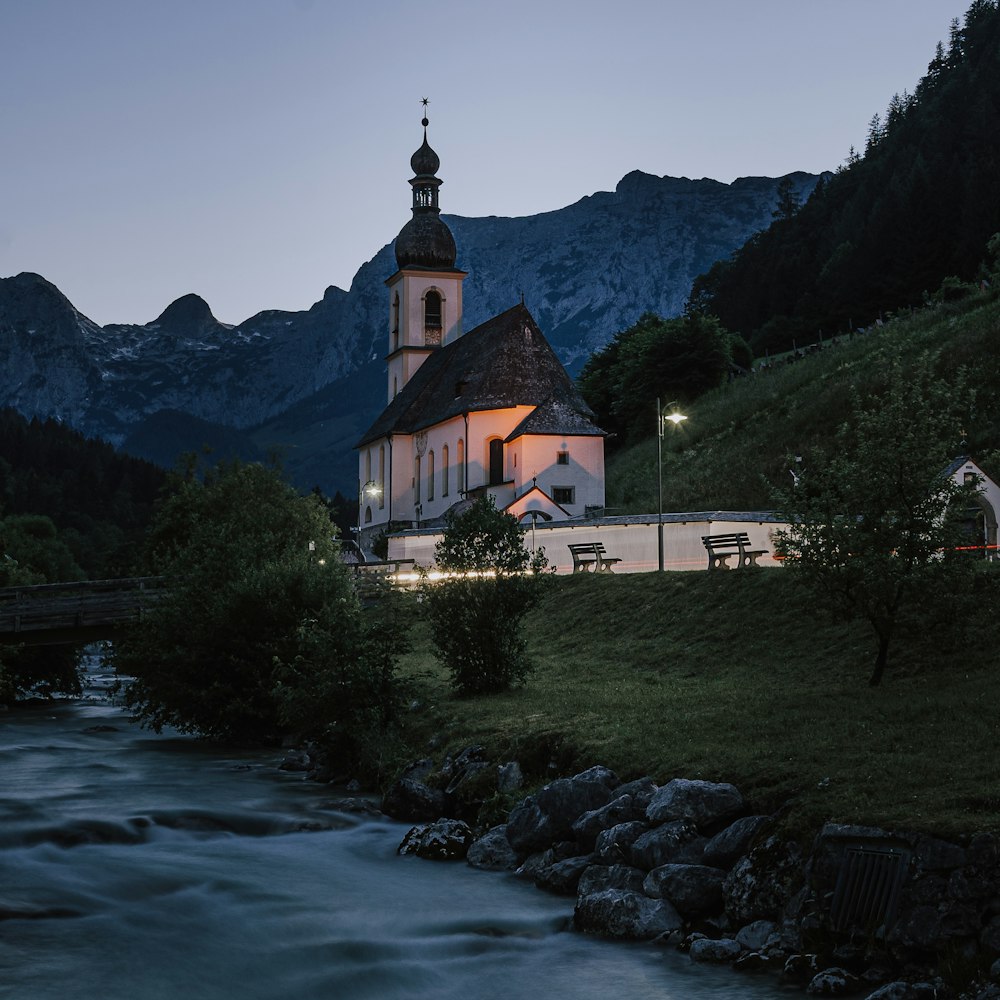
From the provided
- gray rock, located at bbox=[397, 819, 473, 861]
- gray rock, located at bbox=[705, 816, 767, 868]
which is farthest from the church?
gray rock, located at bbox=[705, 816, 767, 868]

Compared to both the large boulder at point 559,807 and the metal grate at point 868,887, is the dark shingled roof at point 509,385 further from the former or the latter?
the metal grate at point 868,887

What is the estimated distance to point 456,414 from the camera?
7700 centimetres

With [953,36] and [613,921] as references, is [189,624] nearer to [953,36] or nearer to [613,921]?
[613,921]

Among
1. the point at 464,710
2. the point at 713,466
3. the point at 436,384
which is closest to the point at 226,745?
the point at 464,710

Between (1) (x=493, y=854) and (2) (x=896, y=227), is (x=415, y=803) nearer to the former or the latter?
(1) (x=493, y=854)

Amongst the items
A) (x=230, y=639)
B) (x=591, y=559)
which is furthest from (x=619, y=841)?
(x=591, y=559)

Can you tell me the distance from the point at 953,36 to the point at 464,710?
597ft

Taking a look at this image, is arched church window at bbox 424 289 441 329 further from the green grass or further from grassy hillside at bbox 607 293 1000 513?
the green grass

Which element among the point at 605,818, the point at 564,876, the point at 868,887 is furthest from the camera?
the point at 605,818

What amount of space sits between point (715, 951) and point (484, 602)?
16.7 m

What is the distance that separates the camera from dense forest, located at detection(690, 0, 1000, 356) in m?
126

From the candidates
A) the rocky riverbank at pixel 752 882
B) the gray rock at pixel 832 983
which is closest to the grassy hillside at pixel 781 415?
the rocky riverbank at pixel 752 882

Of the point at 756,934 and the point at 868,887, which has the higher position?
the point at 868,887

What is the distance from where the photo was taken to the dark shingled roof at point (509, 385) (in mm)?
72000
